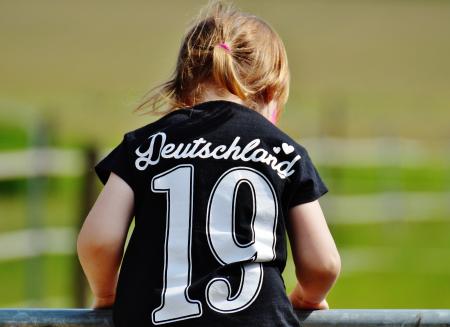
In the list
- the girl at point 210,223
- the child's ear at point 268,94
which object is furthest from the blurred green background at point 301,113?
the girl at point 210,223

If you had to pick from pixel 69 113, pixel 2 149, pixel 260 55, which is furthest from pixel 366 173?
pixel 260 55

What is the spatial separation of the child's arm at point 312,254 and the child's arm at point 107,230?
0.29 metres

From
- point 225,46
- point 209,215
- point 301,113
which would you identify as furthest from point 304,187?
point 301,113

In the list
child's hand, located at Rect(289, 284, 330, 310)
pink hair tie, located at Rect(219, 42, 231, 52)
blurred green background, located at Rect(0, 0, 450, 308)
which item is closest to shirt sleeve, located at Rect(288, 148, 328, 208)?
child's hand, located at Rect(289, 284, 330, 310)

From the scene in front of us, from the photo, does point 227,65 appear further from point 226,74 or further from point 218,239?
point 218,239

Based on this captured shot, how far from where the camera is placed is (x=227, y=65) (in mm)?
1748

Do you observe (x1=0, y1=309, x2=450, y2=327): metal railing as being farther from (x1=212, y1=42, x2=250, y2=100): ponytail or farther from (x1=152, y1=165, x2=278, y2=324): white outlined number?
(x1=212, y1=42, x2=250, y2=100): ponytail

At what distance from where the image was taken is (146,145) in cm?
167

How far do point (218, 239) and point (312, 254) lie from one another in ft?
0.57

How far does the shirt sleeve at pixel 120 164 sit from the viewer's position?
65.5 inches

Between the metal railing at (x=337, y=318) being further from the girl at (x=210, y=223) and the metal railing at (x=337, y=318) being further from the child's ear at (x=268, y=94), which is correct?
the child's ear at (x=268, y=94)

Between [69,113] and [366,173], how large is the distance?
3514mm

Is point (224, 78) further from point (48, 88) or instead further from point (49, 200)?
point (48, 88)

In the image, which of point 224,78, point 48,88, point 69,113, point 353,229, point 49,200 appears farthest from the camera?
point 48,88
